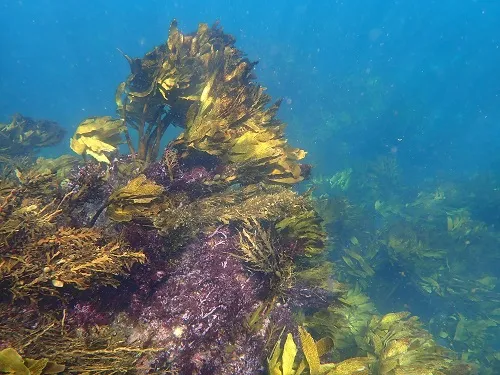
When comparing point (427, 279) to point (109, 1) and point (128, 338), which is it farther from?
point (109, 1)

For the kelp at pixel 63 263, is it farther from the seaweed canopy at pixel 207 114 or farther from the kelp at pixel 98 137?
the kelp at pixel 98 137

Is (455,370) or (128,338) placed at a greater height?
(455,370)

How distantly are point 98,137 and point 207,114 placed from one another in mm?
1584

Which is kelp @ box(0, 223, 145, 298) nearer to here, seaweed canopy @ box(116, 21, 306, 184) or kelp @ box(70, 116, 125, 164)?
seaweed canopy @ box(116, 21, 306, 184)

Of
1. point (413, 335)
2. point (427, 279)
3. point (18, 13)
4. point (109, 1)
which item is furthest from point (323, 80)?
point (18, 13)

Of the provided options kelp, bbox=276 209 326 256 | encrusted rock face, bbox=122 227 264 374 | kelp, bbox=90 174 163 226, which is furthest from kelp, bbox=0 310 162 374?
kelp, bbox=276 209 326 256

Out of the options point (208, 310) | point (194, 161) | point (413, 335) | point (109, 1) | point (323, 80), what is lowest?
point (208, 310)

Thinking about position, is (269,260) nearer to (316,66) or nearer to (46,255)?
(46,255)

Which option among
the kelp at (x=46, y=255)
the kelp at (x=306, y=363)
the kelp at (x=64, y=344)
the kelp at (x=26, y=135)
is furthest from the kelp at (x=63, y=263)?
the kelp at (x=26, y=135)

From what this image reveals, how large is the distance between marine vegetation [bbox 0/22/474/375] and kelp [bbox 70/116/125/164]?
2 centimetres

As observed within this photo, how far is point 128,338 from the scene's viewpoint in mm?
2154

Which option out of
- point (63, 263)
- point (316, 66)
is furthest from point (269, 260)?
point (316, 66)

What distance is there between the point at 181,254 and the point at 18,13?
560 ft

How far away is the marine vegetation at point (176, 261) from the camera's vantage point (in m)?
1.88
